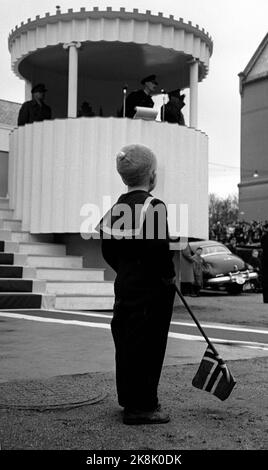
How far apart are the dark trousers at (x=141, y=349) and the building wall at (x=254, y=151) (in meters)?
48.4

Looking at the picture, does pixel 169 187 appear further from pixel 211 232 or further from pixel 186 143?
pixel 211 232

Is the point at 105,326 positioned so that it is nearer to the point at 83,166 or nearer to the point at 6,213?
the point at 83,166

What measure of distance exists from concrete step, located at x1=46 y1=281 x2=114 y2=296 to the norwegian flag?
7040mm

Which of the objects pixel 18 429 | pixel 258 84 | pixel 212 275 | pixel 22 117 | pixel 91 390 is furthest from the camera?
pixel 258 84

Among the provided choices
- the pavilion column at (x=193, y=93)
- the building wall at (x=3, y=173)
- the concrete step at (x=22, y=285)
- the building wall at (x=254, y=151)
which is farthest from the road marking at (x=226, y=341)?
the building wall at (x=254, y=151)

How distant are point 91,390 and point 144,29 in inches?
358

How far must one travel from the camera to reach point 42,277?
444 inches

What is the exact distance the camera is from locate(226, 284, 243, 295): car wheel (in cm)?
2022

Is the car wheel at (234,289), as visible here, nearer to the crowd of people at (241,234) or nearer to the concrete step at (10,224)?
the crowd of people at (241,234)

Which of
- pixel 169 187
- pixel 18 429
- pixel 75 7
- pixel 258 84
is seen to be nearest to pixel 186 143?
pixel 169 187

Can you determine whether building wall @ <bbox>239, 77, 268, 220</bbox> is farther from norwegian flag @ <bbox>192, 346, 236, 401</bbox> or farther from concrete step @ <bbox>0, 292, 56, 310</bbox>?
norwegian flag @ <bbox>192, 346, 236, 401</bbox>

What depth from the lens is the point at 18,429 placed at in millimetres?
3439

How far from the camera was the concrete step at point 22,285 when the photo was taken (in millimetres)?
10641

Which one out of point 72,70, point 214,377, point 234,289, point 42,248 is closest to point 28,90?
point 72,70
